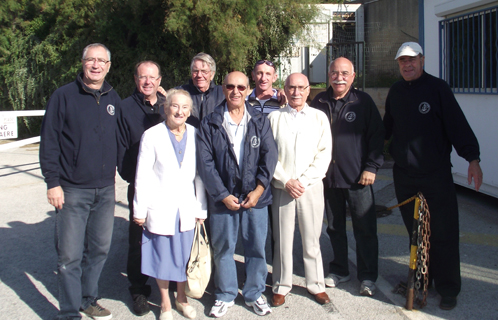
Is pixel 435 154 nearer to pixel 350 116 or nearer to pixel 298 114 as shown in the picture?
pixel 350 116

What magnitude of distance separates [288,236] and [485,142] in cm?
385

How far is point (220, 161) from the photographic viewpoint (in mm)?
3408

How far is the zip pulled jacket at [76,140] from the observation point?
3186mm

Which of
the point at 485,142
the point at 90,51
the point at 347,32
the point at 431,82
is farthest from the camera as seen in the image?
the point at 347,32

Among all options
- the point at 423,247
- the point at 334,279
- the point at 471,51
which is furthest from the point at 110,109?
the point at 471,51

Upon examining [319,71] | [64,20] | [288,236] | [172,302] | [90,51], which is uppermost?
[64,20]

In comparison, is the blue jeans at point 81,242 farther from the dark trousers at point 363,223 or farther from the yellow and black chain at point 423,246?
the yellow and black chain at point 423,246

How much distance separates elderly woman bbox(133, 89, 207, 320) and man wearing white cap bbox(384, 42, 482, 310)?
182 cm

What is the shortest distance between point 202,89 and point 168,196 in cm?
120

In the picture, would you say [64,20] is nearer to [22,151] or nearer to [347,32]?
[22,151]

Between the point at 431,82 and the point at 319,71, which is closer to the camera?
the point at 431,82

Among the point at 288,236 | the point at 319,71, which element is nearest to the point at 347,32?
the point at 319,71

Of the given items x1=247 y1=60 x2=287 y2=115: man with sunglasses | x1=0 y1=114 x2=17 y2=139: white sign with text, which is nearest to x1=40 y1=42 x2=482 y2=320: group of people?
x1=247 y1=60 x2=287 y2=115: man with sunglasses

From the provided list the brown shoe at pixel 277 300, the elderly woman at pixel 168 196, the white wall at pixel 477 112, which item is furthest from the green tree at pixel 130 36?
the brown shoe at pixel 277 300
